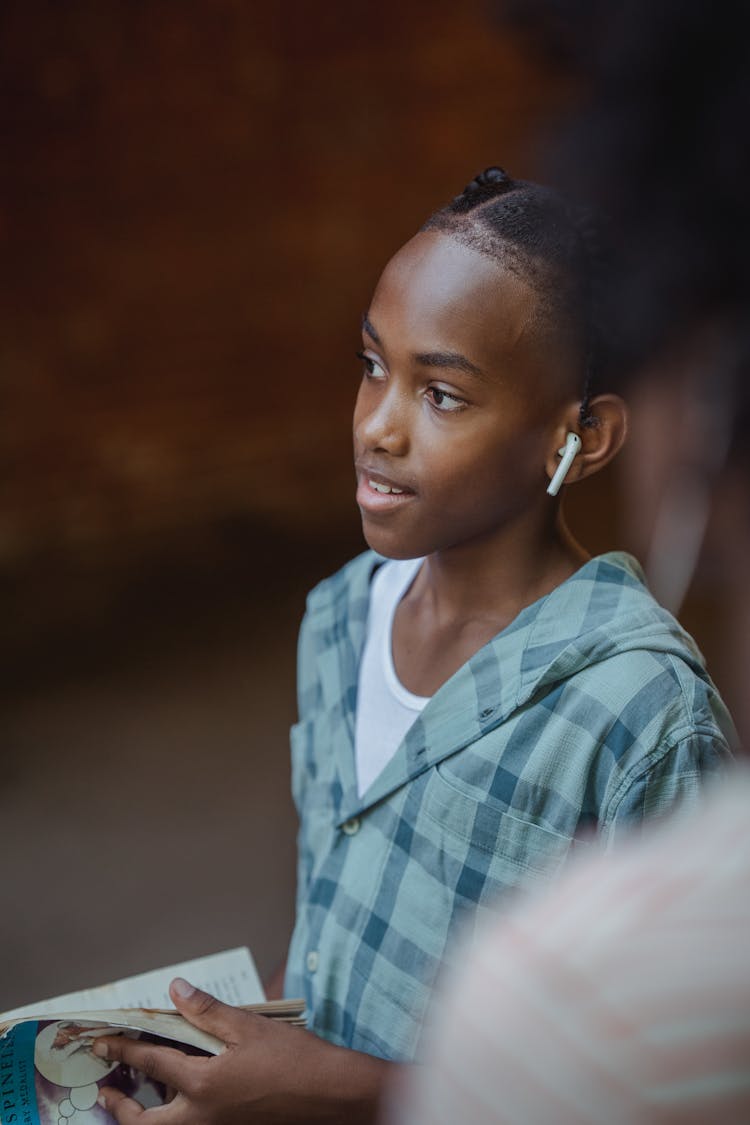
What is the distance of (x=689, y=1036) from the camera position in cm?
50

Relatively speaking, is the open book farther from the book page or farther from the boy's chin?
the boy's chin

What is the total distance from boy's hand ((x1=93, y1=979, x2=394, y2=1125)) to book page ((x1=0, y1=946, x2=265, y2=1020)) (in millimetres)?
131

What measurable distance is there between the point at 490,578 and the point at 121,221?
2.65m

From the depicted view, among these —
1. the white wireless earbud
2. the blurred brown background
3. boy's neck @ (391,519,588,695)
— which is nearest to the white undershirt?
boy's neck @ (391,519,588,695)

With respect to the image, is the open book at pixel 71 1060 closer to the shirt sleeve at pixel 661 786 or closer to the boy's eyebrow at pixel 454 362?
the shirt sleeve at pixel 661 786

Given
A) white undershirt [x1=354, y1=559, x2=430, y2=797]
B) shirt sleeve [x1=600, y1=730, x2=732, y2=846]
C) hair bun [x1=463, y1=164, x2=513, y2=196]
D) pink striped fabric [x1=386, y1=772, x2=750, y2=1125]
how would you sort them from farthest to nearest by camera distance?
1. white undershirt [x1=354, y1=559, x2=430, y2=797]
2. hair bun [x1=463, y1=164, x2=513, y2=196]
3. shirt sleeve [x1=600, y1=730, x2=732, y2=846]
4. pink striped fabric [x1=386, y1=772, x2=750, y2=1125]

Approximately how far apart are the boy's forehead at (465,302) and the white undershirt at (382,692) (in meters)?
0.30

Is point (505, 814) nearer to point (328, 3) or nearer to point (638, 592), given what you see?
point (638, 592)

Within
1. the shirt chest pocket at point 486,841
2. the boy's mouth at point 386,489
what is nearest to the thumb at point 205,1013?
the shirt chest pocket at point 486,841

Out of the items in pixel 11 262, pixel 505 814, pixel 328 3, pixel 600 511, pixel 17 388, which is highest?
pixel 328 3

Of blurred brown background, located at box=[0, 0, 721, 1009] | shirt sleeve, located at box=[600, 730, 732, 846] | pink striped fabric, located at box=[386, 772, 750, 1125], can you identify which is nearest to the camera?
pink striped fabric, located at box=[386, 772, 750, 1125]

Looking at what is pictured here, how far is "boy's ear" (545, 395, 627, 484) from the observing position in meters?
1.11

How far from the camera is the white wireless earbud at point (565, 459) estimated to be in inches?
44.0

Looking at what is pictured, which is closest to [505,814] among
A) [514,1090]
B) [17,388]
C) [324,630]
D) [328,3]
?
[324,630]
